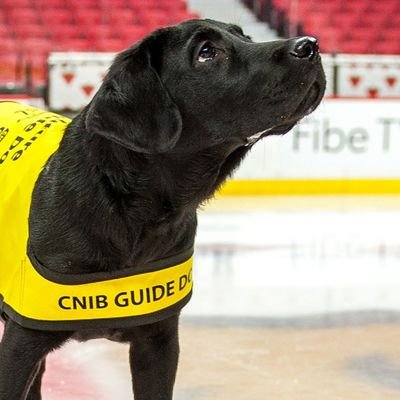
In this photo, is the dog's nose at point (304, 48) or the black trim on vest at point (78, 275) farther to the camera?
the black trim on vest at point (78, 275)

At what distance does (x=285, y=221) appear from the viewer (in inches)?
294

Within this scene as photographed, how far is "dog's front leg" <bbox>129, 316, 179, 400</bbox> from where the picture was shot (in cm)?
267

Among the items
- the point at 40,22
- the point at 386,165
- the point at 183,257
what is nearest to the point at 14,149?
the point at 183,257

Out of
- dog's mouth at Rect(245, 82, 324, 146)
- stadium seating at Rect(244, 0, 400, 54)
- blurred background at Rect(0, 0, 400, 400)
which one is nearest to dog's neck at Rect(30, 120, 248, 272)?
dog's mouth at Rect(245, 82, 324, 146)

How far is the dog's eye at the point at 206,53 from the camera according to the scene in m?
2.37

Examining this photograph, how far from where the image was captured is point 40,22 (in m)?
10.3

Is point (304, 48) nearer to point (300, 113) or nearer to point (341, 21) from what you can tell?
point (300, 113)

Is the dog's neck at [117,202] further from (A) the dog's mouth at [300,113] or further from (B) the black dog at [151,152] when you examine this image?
(A) the dog's mouth at [300,113]

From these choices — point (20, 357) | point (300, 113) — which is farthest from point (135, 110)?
point (20, 357)

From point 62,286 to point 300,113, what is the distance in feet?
2.54

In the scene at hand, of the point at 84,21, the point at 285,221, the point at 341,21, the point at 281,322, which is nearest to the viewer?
the point at 281,322

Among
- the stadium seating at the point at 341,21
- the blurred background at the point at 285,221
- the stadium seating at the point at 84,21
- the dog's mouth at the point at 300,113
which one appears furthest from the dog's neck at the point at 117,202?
the stadium seating at the point at 341,21

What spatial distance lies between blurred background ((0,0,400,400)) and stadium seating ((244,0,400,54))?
2 centimetres

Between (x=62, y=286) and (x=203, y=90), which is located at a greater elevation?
(x=203, y=90)
